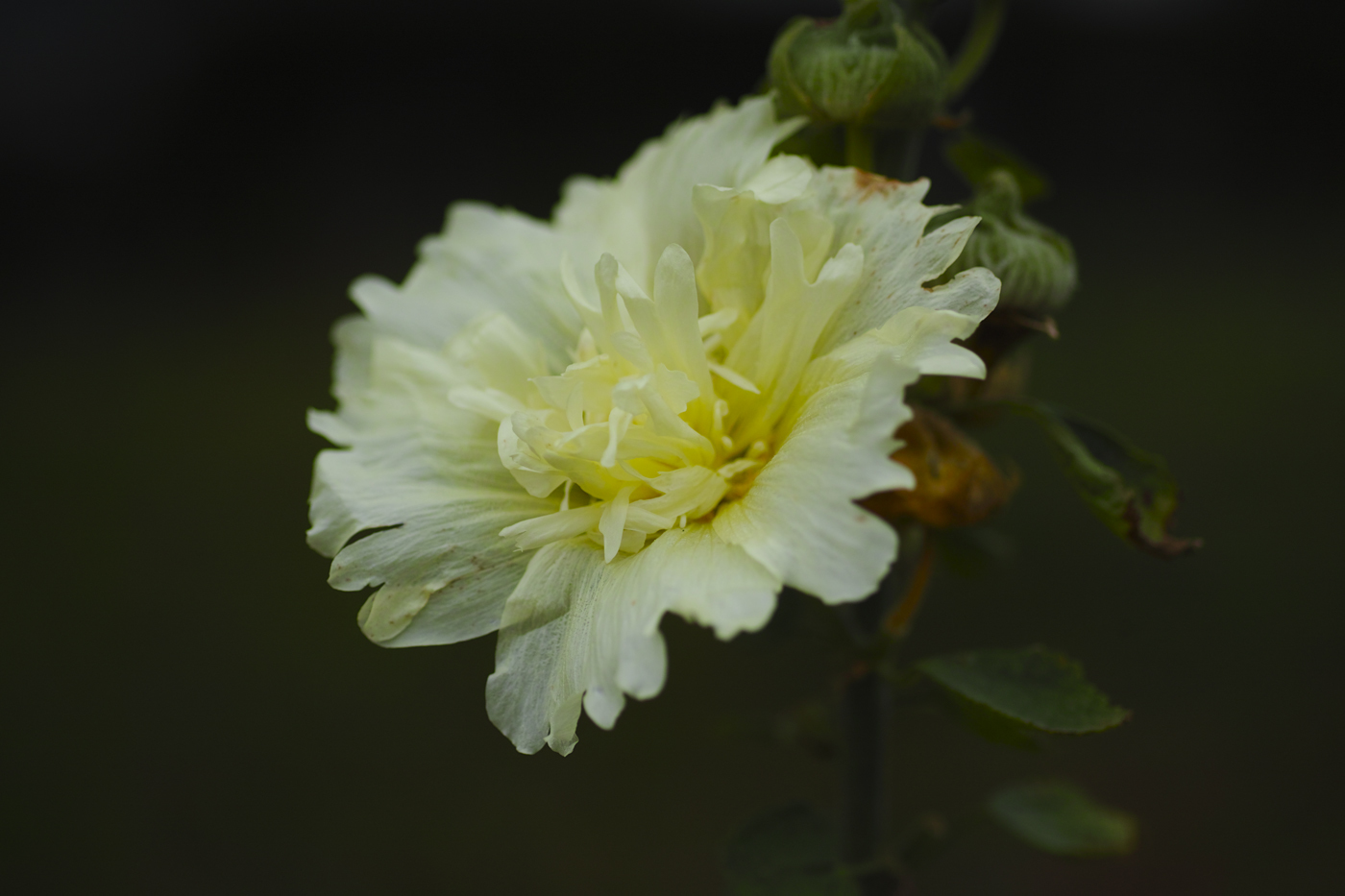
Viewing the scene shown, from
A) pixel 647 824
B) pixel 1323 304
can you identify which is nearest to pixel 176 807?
pixel 647 824

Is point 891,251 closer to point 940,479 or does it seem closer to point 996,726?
point 940,479

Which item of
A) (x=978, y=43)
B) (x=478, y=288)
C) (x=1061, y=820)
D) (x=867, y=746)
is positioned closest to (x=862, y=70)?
(x=978, y=43)

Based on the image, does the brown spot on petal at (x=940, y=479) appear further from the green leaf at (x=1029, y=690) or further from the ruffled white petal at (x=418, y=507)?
the ruffled white petal at (x=418, y=507)

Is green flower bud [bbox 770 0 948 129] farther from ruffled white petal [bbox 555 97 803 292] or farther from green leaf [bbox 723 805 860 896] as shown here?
green leaf [bbox 723 805 860 896]

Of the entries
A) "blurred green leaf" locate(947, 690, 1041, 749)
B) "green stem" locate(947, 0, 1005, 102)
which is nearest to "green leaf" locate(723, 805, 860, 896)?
"blurred green leaf" locate(947, 690, 1041, 749)

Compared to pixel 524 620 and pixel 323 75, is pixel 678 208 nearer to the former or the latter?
pixel 524 620
